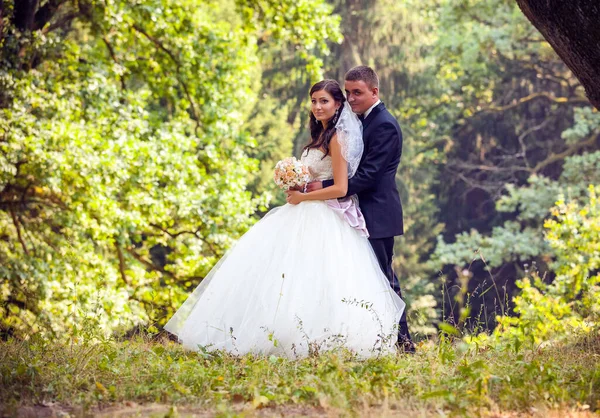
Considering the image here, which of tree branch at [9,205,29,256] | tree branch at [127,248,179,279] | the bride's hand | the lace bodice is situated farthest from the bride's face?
tree branch at [127,248,179,279]

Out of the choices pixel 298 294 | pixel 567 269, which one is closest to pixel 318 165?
pixel 298 294

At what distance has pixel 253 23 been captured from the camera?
1109 cm

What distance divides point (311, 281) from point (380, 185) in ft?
2.98

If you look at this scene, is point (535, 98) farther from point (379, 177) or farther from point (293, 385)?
point (293, 385)

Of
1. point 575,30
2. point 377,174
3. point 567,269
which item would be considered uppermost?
point 575,30

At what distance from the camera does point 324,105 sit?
17.0 ft

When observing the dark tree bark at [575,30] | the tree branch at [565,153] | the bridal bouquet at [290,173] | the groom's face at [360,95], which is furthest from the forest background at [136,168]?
the tree branch at [565,153]

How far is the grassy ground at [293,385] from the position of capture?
138 inches

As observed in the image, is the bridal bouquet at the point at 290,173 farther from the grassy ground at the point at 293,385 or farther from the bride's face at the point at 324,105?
the grassy ground at the point at 293,385

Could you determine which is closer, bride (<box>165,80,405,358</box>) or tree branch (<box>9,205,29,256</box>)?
bride (<box>165,80,405,358</box>)

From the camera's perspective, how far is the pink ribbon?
5164mm

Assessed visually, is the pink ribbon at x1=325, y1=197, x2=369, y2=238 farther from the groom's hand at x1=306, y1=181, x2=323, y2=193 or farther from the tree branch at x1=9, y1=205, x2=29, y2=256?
the tree branch at x1=9, y1=205, x2=29, y2=256

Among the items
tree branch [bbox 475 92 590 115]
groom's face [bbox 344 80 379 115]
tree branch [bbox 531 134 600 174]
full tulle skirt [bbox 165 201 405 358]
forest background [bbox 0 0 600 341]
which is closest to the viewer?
full tulle skirt [bbox 165 201 405 358]

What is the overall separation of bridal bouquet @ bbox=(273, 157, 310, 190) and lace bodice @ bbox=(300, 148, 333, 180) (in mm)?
199
